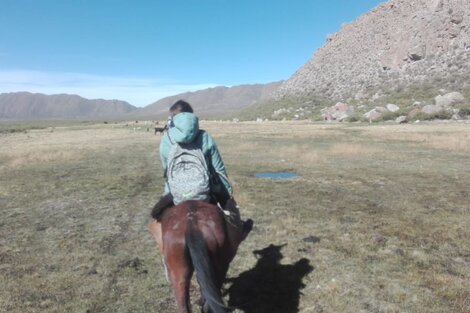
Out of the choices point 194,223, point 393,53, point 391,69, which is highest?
point 393,53

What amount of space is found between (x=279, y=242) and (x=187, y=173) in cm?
435

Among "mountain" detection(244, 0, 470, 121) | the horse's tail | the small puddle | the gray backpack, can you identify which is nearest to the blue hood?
the gray backpack

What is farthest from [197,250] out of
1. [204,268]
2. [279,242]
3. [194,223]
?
[279,242]

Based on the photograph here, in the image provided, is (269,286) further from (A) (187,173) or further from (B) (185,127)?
(B) (185,127)

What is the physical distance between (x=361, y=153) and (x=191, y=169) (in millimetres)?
19976

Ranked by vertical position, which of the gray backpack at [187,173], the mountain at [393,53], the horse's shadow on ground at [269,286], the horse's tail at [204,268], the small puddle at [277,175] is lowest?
the small puddle at [277,175]

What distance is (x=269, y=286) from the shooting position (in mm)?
6961

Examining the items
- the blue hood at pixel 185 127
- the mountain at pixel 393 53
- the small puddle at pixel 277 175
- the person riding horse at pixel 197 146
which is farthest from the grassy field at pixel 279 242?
the mountain at pixel 393 53

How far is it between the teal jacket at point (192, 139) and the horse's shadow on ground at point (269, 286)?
1812mm

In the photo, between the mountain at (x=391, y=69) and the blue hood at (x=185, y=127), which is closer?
the blue hood at (x=185, y=127)

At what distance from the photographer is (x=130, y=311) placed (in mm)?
6172

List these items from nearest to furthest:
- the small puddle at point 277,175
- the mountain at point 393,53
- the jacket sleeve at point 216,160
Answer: the jacket sleeve at point 216,160
the small puddle at point 277,175
the mountain at point 393,53

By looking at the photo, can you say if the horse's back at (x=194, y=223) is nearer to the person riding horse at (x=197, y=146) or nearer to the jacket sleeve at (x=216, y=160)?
the person riding horse at (x=197, y=146)

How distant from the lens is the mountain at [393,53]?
69.9m
